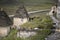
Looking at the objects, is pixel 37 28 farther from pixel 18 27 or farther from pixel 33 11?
pixel 33 11

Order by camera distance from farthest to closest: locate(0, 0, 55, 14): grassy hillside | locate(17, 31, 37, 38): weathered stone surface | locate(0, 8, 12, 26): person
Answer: locate(0, 0, 55, 14): grassy hillside, locate(0, 8, 12, 26): person, locate(17, 31, 37, 38): weathered stone surface

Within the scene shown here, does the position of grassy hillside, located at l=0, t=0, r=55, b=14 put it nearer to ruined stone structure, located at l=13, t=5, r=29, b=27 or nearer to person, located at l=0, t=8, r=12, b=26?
ruined stone structure, located at l=13, t=5, r=29, b=27

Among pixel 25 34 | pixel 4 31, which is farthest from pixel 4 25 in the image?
pixel 25 34

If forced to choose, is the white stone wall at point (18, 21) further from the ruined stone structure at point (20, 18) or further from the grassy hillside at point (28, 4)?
the grassy hillside at point (28, 4)

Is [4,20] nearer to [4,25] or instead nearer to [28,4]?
[4,25]

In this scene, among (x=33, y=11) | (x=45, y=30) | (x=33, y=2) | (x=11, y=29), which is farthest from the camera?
(x=33, y=2)

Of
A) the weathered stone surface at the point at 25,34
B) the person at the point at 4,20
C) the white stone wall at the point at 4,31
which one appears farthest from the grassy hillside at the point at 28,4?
the weathered stone surface at the point at 25,34

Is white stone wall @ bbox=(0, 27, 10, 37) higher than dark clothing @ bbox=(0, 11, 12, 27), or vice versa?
dark clothing @ bbox=(0, 11, 12, 27)

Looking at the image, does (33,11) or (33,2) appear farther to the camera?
(33,2)

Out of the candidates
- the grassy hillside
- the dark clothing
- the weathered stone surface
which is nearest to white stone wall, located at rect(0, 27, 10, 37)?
the dark clothing

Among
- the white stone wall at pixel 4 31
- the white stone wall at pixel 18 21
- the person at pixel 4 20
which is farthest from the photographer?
the white stone wall at pixel 18 21

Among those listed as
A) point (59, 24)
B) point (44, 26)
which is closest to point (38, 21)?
point (44, 26)
